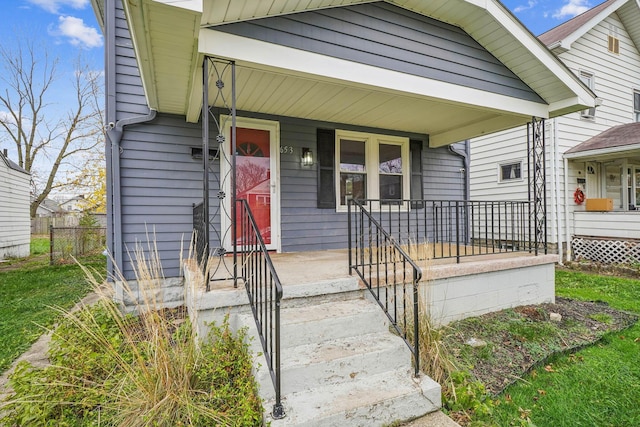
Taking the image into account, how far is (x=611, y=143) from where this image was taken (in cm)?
771

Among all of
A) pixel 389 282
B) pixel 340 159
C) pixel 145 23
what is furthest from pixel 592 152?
pixel 145 23

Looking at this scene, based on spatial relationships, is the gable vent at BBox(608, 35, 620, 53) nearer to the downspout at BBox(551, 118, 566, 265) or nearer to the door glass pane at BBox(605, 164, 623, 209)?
the door glass pane at BBox(605, 164, 623, 209)

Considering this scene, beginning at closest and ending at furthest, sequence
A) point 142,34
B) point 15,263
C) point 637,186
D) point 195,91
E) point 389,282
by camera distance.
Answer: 1. point 142,34
2. point 389,282
3. point 195,91
4. point 15,263
5. point 637,186

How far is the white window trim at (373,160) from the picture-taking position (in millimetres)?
5520

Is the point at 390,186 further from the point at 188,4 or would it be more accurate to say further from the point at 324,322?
the point at 188,4

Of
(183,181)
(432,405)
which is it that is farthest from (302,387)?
(183,181)

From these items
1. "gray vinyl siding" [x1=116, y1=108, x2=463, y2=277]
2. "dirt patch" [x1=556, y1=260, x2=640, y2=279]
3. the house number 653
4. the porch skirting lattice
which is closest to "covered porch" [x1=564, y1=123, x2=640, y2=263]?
the porch skirting lattice

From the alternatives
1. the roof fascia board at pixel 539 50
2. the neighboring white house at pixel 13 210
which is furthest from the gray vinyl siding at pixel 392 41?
the neighboring white house at pixel 13 210

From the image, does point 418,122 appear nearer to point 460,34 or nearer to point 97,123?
point 460,34

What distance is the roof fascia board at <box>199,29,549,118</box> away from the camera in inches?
108

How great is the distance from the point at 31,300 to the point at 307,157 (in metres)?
4.82

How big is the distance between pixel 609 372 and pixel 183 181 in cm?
510

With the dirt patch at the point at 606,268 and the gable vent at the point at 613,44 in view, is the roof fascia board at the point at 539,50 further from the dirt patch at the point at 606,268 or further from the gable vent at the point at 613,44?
the gable vent at the point at 613,44

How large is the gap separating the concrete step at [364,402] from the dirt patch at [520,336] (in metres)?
0.77
